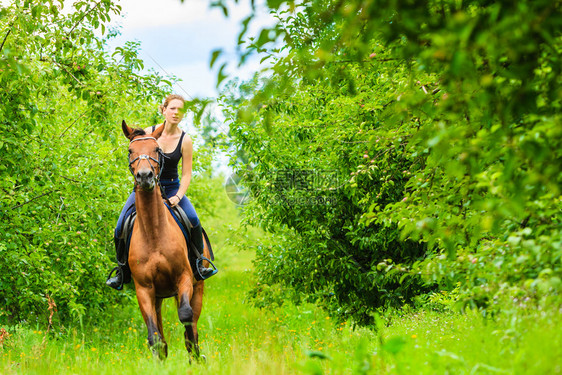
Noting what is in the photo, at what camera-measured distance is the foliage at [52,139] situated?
20.4 feet

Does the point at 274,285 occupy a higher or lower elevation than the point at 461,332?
higher

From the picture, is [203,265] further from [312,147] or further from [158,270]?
[312,147]

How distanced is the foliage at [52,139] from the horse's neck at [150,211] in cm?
124

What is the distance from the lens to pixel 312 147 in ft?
25.7

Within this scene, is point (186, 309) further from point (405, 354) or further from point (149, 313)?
point (405, 354)

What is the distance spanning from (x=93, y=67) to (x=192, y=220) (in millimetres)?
2488

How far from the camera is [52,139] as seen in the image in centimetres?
812

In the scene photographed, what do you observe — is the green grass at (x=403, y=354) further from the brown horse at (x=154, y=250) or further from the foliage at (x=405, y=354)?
the brown horse at (x=154, y=250)

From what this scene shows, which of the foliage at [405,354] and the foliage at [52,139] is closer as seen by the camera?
the foliage at [405,354]

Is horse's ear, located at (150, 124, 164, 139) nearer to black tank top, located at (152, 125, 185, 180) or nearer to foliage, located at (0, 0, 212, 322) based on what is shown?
black tank top, located at (152, 125, 185, 180)

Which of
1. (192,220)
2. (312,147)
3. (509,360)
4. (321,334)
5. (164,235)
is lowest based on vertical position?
(509,360)

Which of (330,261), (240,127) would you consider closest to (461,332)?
(330,261)

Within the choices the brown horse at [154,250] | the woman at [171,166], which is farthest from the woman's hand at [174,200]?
the brown horse at [154,250]

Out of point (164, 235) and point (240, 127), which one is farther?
point (240, 127)
